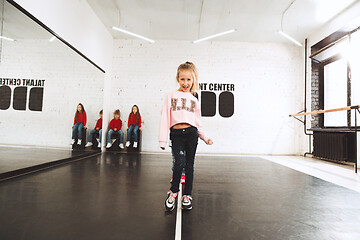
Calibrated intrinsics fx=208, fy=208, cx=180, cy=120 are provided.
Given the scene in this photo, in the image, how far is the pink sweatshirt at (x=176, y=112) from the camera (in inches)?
57.4

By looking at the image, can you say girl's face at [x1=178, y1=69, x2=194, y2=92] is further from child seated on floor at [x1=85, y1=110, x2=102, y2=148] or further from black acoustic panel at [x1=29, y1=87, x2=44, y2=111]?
child seated on floor at [x1=85, y1=110, x2=102, y2=148]

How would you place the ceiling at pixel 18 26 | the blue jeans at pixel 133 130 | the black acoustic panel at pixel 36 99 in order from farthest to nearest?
the blue jeans at pixel 133 130 → the black acoustic panel at pixel 36 99 → the ceiling at pixel 18 26

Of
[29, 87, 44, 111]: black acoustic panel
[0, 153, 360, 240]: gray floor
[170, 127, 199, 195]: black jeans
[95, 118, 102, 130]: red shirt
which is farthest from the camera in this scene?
[95, 118, 102, 130]: red shirt

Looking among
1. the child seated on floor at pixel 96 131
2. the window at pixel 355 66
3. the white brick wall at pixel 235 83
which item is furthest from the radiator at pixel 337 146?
the child seated on floor at pixel 96 131

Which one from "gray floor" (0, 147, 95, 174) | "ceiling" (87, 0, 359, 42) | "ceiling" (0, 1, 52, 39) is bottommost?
"gray floor" (0, 147, 95, 174)

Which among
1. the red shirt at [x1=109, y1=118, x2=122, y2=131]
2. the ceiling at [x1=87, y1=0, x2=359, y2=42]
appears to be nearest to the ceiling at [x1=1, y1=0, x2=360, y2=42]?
the ceiling at [x1=87, y1=0, x2=359, y2=42]

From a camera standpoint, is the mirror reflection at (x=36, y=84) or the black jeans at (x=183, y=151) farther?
the mirror reflection at (x=36, y=84)

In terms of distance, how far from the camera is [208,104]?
5504 millimetres

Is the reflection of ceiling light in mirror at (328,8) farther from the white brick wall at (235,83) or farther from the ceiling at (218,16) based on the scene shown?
the white brick wall at (235,83)

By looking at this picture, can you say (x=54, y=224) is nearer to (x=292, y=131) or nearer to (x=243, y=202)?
(x=243, y=202)

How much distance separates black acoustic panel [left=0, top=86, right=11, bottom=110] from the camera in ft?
7.50

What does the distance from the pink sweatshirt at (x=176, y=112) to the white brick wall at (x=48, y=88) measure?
199 cm

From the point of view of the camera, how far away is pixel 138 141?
507 centimetres

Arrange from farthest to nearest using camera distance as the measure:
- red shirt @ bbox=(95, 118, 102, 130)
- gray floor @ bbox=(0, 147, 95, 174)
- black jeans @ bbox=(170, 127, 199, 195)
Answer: red shirt @ bbox=(95, 118, 102, 130) → gray floor @ bbox=(0, 147, 95, 174) → black jeans @ bbox=(170, 127, 199, 195)
